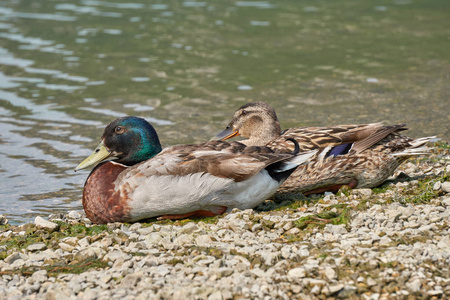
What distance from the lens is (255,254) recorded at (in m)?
4.87

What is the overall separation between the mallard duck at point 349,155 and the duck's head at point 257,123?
2.74 ft

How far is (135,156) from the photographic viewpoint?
6.46 m

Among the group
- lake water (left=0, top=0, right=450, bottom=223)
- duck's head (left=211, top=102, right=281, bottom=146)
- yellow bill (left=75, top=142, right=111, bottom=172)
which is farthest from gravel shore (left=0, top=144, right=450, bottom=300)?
lake water (left=0, top=0, right=450, bottom=223)

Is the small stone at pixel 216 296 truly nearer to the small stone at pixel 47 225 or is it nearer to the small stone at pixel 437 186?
the small stone at pixel 47 225

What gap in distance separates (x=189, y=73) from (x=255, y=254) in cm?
874

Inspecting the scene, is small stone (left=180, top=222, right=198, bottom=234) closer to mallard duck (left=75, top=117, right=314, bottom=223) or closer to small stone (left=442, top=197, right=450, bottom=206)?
mallard duck (left=75, top=117, right=314, bottom=223)

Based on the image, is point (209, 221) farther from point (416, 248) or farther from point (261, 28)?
point (261, 28)

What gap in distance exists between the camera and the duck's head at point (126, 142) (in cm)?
643

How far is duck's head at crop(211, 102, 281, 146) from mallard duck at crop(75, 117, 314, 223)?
4.59 ft

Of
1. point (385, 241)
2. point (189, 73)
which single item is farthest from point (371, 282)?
point (189, 73)

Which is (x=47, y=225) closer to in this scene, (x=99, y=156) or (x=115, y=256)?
(x=99, y=156)

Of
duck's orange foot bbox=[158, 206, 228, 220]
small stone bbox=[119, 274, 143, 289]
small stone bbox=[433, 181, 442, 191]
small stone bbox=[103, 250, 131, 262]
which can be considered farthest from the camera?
small stone bbox=[433, 181, 442, 191]

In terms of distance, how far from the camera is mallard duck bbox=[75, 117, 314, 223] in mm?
5859

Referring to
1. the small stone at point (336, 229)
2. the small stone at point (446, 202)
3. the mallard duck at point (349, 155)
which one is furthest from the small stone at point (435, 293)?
the mallard duck at point (349, 155)
